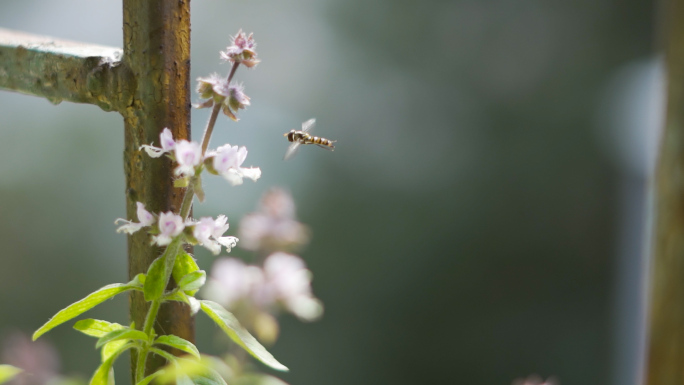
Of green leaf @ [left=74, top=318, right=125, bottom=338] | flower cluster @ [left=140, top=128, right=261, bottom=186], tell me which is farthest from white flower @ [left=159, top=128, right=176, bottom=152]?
green leaf @ [left=74, top=318, right=125, bottom=338]

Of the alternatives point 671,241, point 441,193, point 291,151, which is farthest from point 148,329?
point 441,193

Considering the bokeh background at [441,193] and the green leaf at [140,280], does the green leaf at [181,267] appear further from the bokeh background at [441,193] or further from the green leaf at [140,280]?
the bokeh background at [441,193]

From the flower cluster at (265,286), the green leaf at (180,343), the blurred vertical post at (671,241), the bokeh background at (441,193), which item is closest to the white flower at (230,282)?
the flower cluster at (265,286)

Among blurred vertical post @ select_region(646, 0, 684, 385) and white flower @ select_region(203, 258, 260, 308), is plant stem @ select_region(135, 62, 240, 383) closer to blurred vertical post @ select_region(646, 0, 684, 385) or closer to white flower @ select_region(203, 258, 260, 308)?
white flower @ select_region(203, 258, 260, 308)

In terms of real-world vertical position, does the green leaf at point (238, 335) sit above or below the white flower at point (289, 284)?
below

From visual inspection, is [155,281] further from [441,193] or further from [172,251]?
[441,193]

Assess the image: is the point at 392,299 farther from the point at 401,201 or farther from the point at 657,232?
the point at 657,232

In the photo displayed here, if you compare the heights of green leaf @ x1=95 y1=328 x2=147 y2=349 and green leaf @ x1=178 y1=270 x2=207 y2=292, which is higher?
green leaf @ x1=178 y1=270 x2=207 y2=292
